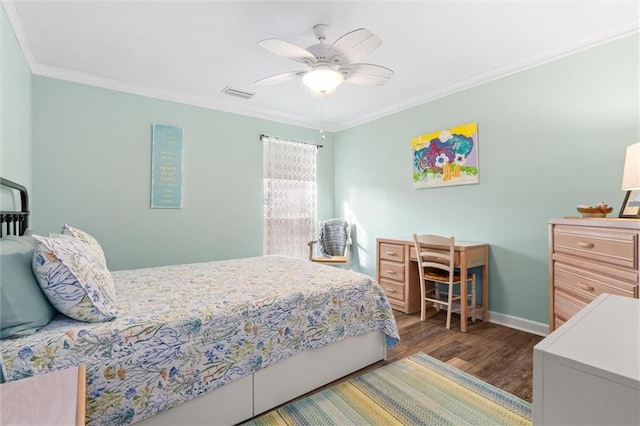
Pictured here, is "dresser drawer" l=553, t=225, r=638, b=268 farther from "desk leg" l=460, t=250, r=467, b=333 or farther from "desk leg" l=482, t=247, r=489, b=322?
"desk leg" l=482, t=247, r=489, b=322

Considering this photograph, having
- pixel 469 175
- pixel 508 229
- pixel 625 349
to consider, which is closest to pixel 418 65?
pixel 469 175

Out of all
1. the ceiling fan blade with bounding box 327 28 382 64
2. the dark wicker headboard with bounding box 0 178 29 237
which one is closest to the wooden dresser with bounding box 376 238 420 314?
the ceiling fan blade with bounding box 327 28 382 64

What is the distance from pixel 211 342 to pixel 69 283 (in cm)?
67

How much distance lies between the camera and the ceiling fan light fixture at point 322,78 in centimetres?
223

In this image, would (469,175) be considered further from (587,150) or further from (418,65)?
(418,65)

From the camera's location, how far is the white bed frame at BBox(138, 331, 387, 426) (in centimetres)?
151

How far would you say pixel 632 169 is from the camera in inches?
75.7

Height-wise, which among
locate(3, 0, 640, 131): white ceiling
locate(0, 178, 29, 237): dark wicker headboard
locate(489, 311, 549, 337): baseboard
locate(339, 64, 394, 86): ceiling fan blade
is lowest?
locate(489, 311, 549, 337): baseboard

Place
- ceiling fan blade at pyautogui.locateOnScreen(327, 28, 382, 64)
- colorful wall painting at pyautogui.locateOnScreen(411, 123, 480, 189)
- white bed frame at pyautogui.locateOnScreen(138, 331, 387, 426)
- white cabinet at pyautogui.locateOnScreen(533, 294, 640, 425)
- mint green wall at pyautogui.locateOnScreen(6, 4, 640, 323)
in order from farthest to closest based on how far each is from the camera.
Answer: colorful wall painting at pyautogui.locateOnScreen(411, 123, 480, 189) → mint green wall at pyautogui.locateOnScreen(6, 4, 640, 323) → ceiling fan blade at pyautogui.locateOnScreen(327, 28, 382, 64) → white bed frame at pyautogui.locateOnScreen(138, 331, 387, 426) → white cabinet at pyautogui.locateOnScreen(533, 294, 640, 425)

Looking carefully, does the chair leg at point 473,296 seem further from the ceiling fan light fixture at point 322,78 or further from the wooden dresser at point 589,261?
the ceiling fan light fixture at point 322,78

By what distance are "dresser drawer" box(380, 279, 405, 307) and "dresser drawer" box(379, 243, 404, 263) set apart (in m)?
0.28

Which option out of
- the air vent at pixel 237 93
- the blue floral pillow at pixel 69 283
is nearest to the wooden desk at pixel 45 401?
the blue floral pillow at pixel 69 283

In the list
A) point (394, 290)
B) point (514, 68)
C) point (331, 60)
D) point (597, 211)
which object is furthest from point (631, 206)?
point (331, 60)

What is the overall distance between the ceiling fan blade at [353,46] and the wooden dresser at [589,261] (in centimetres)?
180
